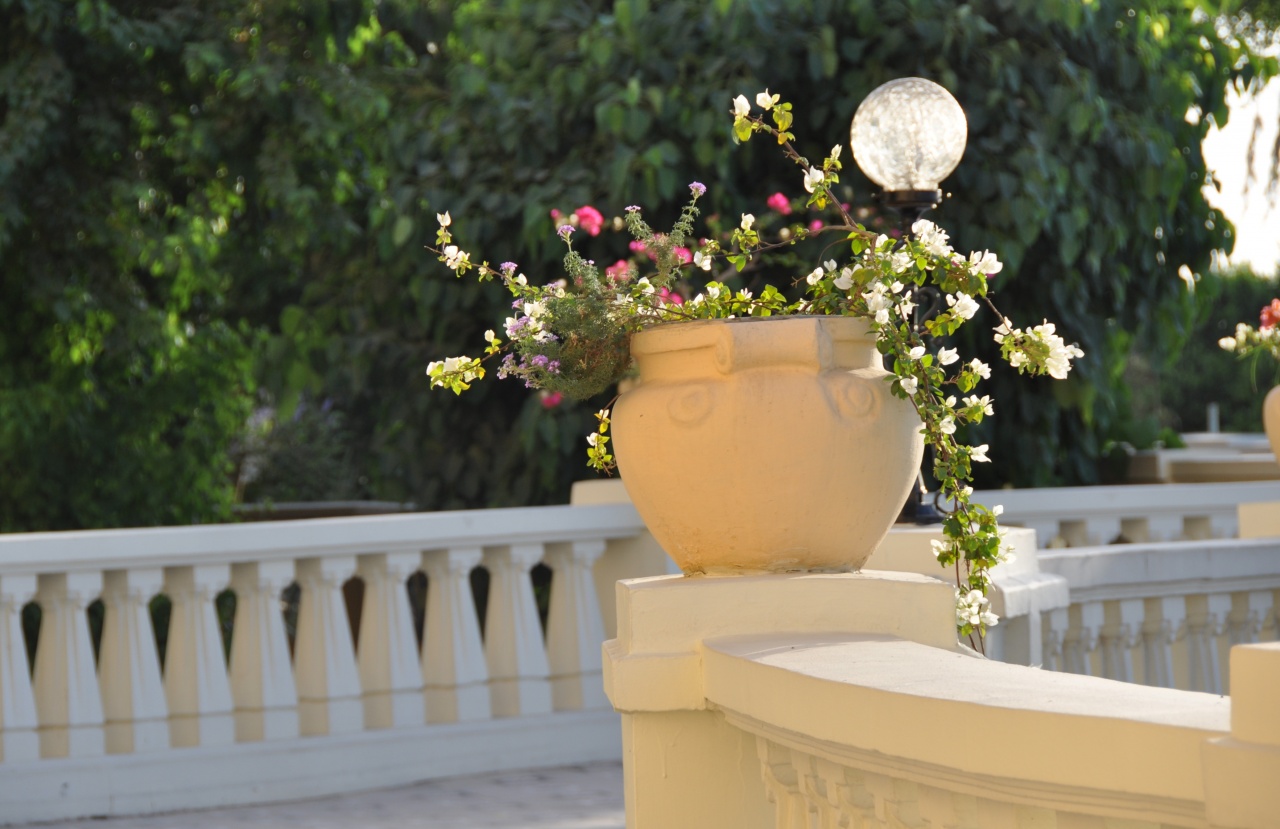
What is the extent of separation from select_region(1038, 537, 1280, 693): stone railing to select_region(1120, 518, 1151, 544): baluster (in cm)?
161

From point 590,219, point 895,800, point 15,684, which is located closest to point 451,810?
point 15,684

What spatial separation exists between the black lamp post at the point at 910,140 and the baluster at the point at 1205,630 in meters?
1.41

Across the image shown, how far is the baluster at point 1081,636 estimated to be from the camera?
4.89 meters

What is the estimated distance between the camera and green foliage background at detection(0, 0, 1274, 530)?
7.58m

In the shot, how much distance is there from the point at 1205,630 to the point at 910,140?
209cm

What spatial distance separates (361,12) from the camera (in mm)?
8805

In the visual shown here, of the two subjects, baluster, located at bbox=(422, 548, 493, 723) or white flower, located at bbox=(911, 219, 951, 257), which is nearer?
white flower, located at bbox=(911, 219, 951, 257)

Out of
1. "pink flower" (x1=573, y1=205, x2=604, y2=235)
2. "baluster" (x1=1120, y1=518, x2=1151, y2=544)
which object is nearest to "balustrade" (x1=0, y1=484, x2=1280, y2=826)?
"pink flower" (x1=573, y1=205, x2=604, y2=235)

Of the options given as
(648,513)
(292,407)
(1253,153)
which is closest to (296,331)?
(292,407)

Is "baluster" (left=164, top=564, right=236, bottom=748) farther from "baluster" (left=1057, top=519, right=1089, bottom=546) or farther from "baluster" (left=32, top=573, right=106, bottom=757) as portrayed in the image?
"baluster" (left=1057, top=519, right=1089, bottom=546)

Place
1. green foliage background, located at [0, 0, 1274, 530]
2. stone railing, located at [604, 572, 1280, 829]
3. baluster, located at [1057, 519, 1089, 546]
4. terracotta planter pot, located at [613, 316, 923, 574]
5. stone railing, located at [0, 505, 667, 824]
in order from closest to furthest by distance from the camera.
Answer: stone railing, located at [604, 572, 1280, 829], terracotta planter pot, located at [613, 316, 923, 574], stone railing, located at [0, 505, 667, 824], baluster, located at [1057, 519, 1089, 546], green foliage background, located at [0, 0, 1274, 530]

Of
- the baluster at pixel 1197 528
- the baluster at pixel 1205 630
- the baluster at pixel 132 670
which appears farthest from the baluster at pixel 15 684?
the baluster at pixel 1197 528

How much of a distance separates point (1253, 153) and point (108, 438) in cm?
801

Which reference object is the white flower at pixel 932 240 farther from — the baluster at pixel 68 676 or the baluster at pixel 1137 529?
the baluster at pixel 1137 529
